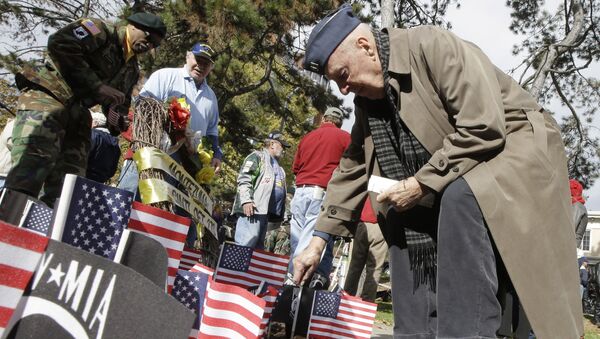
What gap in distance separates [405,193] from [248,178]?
15.9ft

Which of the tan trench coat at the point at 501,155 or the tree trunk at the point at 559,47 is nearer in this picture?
the tan trench coat at the point at 501,155

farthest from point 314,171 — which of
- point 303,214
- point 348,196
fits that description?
point 348,196

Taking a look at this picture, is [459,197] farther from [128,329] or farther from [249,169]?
[249,169]

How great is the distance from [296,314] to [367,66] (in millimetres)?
2609

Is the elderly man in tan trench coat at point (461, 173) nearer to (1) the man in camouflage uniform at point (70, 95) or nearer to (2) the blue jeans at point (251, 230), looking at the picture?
(1) the man in camouflage uniform at point (70, 95)

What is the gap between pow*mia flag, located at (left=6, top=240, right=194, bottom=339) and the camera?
140cm

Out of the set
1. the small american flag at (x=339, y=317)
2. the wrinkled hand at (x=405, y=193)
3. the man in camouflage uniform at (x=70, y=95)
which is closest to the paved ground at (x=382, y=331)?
the small american flag at (x=339, y=317)

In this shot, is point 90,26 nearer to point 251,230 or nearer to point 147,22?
point 147,22

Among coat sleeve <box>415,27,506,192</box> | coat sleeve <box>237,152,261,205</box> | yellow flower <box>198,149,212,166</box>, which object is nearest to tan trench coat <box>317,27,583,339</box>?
coat sleeve <box>415,27,506,192</box>

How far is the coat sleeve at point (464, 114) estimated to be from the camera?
2.27 m

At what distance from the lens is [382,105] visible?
2.68 meters

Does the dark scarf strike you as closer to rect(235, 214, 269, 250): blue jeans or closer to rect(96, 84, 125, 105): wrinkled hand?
rect(96, 84, 125, 105): wrinkled hand

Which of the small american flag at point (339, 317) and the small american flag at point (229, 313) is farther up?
the small american flag at point (339, 317)

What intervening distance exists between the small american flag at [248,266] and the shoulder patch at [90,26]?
1655mm
